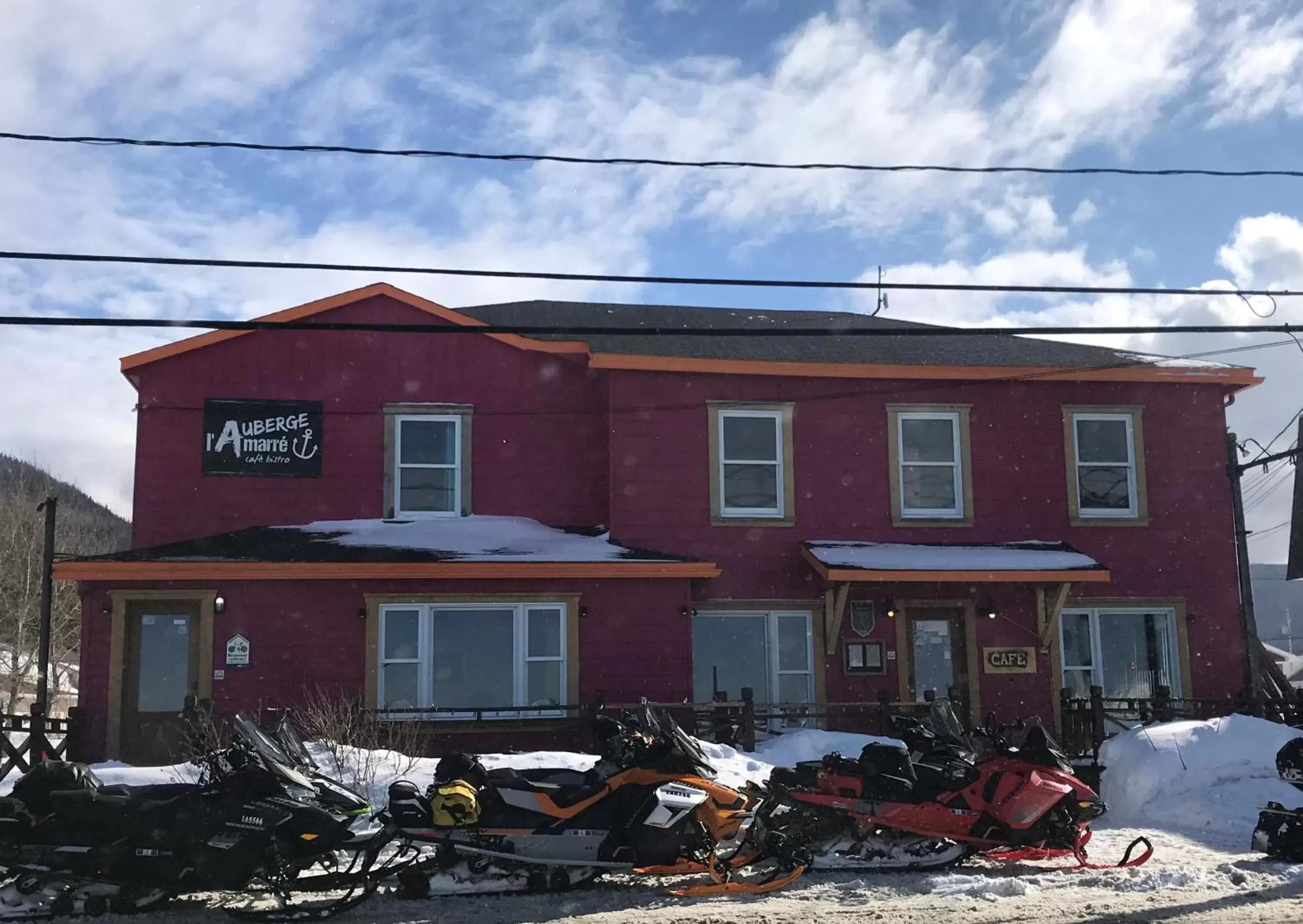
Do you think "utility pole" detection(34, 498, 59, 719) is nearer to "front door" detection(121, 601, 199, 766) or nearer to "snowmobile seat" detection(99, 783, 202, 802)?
"front door" detection(121, 601, 199, 766)

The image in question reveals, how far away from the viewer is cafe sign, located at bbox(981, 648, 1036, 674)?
17781mm

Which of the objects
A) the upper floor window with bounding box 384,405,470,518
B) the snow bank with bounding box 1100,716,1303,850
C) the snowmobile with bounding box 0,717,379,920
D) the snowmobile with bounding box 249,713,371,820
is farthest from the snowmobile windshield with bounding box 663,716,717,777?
the upper floor window with bounding box 384,405,470,518

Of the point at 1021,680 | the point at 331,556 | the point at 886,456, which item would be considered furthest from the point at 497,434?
the point at 1021,680

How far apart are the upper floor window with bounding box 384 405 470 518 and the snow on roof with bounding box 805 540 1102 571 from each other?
519cm

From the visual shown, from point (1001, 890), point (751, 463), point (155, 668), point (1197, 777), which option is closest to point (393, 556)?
point (155, 668)

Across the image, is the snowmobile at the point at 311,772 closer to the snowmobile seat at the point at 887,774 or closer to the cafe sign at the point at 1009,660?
the snowmobile seat at the point at 887,774

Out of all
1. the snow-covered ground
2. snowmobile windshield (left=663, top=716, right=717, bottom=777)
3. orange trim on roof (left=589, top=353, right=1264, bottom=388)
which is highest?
orange trim on roof (left=589, top=353, right=1264, bottom=388)

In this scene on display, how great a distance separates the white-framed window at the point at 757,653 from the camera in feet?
57.4

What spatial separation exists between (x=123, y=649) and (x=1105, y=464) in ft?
47.2

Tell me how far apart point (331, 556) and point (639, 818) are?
27.3 feet

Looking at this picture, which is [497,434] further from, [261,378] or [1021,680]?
[1021,680]

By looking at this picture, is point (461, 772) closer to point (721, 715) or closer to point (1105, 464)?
point (721, 715)

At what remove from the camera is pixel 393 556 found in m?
15.7

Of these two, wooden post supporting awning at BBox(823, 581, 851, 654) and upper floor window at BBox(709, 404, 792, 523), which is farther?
upper floor window at BBox(709, 404, 792, 523)
